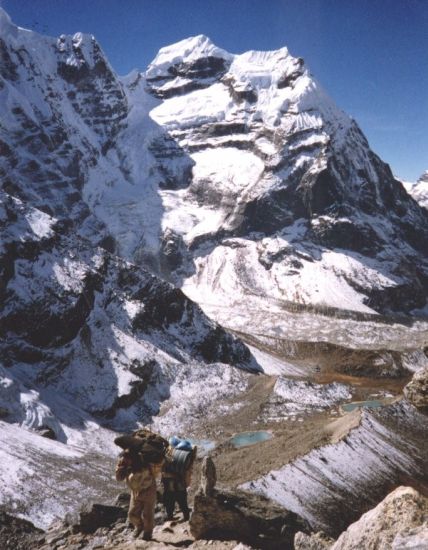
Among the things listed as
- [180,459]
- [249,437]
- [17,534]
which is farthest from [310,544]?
[249,437]

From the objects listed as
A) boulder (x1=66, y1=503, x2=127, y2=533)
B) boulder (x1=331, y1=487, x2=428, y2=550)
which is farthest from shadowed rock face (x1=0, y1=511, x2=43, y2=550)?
boulder (x1=331, y1=487, x2=428, y2=550)

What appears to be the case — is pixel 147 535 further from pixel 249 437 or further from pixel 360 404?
pixel 360 404

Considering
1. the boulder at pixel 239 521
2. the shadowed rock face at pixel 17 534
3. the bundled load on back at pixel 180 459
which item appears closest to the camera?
the boulder at pixel 239 521

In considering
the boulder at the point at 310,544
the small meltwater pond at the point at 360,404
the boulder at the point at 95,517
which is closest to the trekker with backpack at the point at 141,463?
the boulder at the point at 310,544

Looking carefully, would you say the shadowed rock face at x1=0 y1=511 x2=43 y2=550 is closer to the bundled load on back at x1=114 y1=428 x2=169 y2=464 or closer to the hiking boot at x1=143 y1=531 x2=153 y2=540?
the hiking boot at x1=143 y1=531 x2=153 y2=540

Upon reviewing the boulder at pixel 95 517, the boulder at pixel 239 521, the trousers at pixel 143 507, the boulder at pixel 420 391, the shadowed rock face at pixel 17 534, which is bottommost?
the shadowed rock face at pixel 17 534

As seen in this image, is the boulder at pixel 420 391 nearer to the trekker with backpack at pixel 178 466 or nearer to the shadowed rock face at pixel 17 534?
the trekker with backpack at pixel 178 466

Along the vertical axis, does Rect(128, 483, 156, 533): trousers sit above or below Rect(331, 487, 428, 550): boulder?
below
